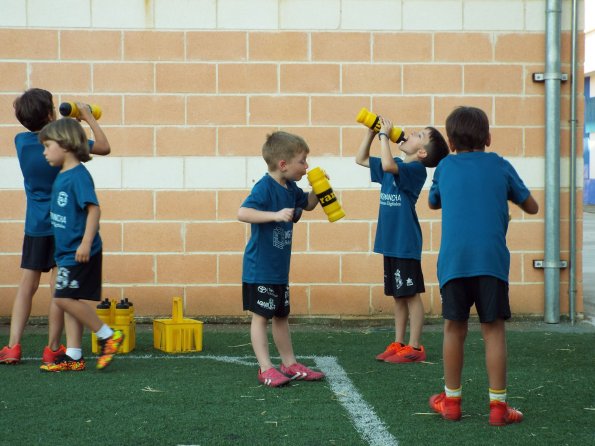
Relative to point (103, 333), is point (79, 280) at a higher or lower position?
higher

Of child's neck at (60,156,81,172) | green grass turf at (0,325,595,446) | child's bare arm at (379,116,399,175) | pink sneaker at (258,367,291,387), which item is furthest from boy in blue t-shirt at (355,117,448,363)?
child's neck at (60,156,81,172)

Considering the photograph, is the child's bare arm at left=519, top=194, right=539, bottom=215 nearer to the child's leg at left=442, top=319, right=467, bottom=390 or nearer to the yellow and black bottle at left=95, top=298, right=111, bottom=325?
the child's leg at left=442, top=319, right=467, bottom=390

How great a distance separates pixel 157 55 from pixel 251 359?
3.00 meters

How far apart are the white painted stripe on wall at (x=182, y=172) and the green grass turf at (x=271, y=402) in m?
1.75

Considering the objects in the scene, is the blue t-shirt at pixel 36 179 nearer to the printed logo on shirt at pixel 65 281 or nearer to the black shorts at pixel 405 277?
the printed logo on shirt at pixel 65 281

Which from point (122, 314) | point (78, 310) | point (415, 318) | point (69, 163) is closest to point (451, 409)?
point (415, 318)

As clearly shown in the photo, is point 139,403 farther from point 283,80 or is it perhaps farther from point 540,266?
point 540,266

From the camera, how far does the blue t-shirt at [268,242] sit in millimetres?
5875

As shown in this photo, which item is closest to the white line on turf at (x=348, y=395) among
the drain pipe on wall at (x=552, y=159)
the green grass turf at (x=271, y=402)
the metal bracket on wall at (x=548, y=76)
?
the green grass turf at (x=271, y=402)

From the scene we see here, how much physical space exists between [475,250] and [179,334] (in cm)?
300

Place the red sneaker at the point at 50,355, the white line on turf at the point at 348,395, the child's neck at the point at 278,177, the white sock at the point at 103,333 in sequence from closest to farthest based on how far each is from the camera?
the white line on turf at the point at 348,395, the child's neck at the point at 278,177, the white sock at the point at 103,333, the red sneaker at the point at 50,355

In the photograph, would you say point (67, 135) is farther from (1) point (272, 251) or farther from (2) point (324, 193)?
(2) point (324, 193)

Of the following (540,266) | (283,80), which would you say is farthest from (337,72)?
(540,266)

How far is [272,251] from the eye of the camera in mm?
5898
